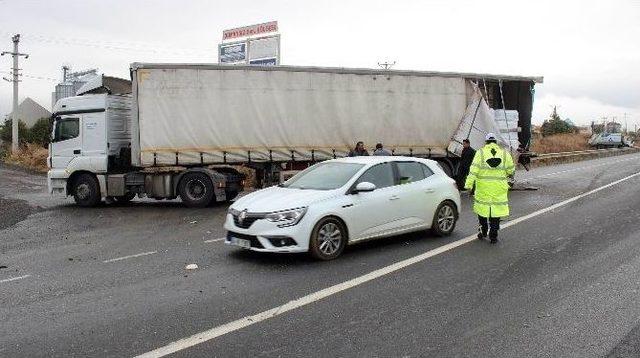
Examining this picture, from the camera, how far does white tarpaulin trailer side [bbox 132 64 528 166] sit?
13922mm

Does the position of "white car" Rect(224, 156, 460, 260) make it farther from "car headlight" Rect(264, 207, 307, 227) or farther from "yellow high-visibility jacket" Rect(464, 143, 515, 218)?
"yellow high-visibility jacket" Rect(464, 143, 515, 218)

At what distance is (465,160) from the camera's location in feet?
50.4

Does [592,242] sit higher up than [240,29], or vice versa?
[240,29]

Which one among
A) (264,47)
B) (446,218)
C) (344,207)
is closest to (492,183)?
(446,218)

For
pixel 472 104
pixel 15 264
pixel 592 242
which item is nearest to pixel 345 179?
pixel 592 242

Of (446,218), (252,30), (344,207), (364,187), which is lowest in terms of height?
(446,218)

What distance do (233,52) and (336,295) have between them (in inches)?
1154

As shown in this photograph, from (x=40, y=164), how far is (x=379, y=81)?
25.4m

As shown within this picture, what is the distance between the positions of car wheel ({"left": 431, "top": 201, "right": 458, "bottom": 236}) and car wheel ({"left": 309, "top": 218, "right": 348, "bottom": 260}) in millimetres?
2000

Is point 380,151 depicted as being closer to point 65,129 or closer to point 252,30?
point 65,129

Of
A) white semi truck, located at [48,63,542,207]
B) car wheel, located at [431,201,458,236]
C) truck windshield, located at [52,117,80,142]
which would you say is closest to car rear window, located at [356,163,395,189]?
car wheel, located at [431,201,458,236]

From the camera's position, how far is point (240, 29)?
33.2 m

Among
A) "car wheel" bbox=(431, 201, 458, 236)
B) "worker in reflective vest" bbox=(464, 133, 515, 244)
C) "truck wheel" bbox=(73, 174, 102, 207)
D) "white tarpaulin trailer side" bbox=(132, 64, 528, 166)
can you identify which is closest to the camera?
"worker in reflective vest" bbox=(464, 133, 515, 244)

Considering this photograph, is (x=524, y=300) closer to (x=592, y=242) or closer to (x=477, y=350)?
(x=477, y=350)
